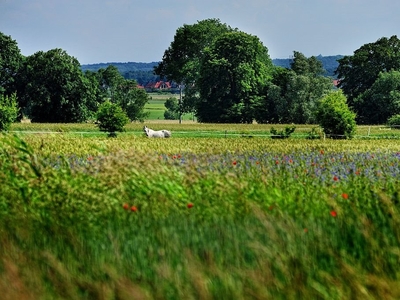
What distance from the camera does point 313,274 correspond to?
5.36 m

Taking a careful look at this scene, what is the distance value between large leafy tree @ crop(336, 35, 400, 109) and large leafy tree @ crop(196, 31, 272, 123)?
1264 centimetres

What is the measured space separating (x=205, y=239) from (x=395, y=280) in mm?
1869

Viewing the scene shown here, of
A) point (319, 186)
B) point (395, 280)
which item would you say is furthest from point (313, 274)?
point (319, 186)

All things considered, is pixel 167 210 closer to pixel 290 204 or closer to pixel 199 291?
pixel 290 204

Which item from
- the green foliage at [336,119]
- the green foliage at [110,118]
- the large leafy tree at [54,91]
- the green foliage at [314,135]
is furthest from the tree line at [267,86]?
the green foliage at [110,118]

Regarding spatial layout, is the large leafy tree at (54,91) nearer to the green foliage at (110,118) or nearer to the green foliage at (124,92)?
the green foliage at (124,92)

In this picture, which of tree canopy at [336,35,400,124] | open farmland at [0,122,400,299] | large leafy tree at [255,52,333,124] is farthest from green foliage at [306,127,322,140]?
tree canopy at [336,35,400,124]

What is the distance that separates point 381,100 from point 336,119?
119ft

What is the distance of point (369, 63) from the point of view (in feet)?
280

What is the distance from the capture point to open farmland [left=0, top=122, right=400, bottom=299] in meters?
4.98

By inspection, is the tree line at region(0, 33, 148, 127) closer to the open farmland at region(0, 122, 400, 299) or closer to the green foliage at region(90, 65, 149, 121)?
the green foliage at region(90, 65, 149, 121)

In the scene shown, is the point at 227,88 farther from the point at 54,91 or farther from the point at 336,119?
the point at 336,119

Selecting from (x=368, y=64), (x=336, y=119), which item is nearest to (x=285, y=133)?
(x=336, y=119)

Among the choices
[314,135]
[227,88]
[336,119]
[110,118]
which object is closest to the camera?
[336,119]
